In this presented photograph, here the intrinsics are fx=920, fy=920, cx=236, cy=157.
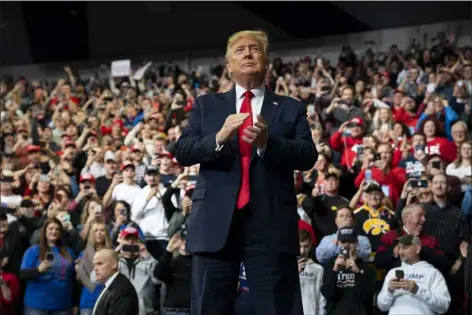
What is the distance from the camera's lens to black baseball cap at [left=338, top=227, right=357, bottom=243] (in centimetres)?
→ 713

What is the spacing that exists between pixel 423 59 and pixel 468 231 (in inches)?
307

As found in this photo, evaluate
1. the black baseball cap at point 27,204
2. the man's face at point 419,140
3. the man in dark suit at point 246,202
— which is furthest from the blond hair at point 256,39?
the black baseball cap at point 27,204

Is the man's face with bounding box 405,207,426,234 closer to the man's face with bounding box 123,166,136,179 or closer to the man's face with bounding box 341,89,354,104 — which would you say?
the man's face with bounding box 123,166,136,179

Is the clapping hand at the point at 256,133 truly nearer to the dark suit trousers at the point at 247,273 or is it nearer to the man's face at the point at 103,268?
the dark suit trousers at the point at 247,273

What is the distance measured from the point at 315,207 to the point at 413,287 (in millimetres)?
1728

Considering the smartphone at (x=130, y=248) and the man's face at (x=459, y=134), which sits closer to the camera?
the smartphone at (x=130, y=248)

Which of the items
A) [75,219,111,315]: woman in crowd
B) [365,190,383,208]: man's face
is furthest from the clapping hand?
[75,219,111,315]: woman in crowd

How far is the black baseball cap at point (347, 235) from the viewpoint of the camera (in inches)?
281

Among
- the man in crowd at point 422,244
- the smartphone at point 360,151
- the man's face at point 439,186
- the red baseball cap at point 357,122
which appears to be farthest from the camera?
the red baseball cap at point 357,122

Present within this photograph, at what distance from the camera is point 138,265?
26.1 feet

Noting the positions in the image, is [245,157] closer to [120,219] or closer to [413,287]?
[413,287]

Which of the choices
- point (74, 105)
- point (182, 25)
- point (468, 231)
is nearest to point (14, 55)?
point (182, 25)

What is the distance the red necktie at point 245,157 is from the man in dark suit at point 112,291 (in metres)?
3.68

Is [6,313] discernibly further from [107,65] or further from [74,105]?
[107,65]
